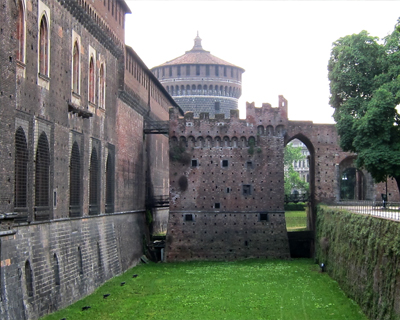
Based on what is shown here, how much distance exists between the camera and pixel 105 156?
98.3 feet

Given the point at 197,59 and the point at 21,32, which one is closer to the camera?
the point at 21,32

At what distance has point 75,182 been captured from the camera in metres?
25.3

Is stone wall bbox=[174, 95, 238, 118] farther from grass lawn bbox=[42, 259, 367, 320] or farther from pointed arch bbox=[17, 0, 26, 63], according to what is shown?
pointed arch bbox=[17, 0, 26, 63]

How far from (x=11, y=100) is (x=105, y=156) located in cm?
1266

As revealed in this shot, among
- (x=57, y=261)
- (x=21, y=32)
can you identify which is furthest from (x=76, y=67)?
(x=57, y=261)

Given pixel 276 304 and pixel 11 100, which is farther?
pixel 276 304

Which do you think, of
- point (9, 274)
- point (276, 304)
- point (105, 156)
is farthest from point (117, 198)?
point (9, 274)

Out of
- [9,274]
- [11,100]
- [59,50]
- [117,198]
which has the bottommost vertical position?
[9,274]

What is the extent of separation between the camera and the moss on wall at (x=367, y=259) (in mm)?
17156

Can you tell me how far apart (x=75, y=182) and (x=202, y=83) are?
3655cm

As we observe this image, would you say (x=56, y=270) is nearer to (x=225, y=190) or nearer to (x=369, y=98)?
(x=225, y=190)

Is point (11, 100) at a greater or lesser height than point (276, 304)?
greater

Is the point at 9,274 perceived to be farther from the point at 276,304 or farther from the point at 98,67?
the point at 98,67

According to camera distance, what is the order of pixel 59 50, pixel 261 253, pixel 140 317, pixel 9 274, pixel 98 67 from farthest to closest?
pixel 261 253, pixel 98 67, pixel 59 50, pixel 140 317, pixel 9 274
